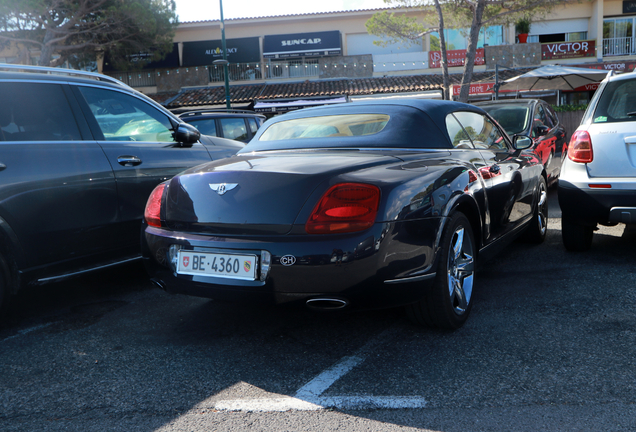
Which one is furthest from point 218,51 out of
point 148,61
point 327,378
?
point 327,378

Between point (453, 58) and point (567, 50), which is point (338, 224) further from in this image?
point (567, 50)

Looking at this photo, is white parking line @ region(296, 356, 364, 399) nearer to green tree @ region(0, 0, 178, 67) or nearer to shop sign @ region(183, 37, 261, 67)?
green tree @ region(0, 0, 178, 67)

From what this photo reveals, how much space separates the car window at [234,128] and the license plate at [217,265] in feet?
24.0

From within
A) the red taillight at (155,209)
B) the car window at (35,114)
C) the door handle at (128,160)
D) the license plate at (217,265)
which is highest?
the car window at (35,114)

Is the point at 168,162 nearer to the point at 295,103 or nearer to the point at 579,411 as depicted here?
the point at 579,411

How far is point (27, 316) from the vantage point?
3.76 metres

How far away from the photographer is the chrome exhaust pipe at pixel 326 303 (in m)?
2.67

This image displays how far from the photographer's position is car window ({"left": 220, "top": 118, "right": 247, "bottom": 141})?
1000 cm

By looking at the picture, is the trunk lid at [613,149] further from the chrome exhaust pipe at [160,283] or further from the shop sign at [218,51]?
the shop sign at [218,51]

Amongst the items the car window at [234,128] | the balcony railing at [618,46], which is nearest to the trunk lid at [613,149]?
the car window at [234,128]

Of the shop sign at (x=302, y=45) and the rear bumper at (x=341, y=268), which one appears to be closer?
the rear bumper at (x=341, y=268)

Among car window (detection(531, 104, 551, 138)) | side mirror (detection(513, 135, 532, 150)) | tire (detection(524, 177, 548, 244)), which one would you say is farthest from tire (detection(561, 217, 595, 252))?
car window (detection(531, 104, 551, 138))

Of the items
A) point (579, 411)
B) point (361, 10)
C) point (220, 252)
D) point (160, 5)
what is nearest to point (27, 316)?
point (220, 252)

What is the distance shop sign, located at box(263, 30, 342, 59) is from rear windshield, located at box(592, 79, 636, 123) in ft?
88.6
